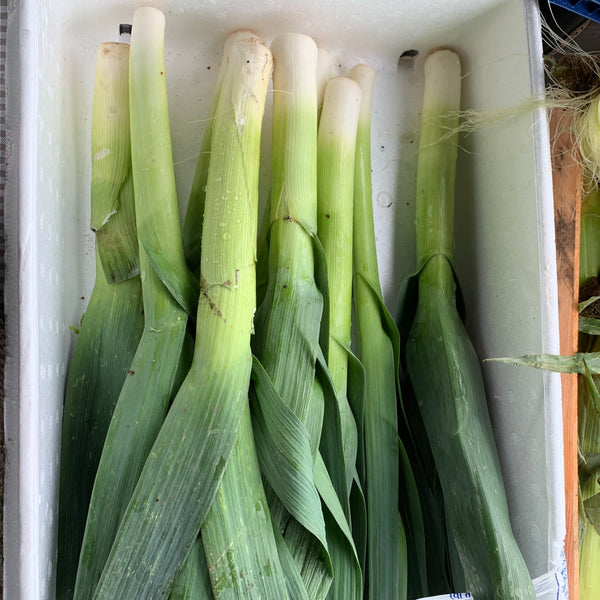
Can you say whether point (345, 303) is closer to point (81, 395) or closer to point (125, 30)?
point (81, 395)

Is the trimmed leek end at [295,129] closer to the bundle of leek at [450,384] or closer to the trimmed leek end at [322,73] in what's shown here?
the trimmed leek end at [322,73]

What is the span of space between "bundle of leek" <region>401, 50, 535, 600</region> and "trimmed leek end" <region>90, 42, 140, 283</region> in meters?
0.46

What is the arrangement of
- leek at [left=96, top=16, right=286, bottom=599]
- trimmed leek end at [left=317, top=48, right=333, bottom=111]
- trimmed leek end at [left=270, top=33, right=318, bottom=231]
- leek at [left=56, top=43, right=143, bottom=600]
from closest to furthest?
leek at [left=96, top=16, right=286, bottom=599], leek at [left=56, top=43, right=143, bottom=600], trimmed leek end at [left=270, top=33, right=318, bottom=231], trimmed leek end at [left=317, top=48, right=333, bottom=111]

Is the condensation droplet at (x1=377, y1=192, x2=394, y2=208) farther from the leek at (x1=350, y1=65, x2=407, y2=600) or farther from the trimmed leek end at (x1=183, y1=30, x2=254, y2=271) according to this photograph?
the trimmed leek end at (x1=183, y1=30, x2=254, y2=271)

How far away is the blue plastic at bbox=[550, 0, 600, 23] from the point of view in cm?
88

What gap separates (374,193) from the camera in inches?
41.2

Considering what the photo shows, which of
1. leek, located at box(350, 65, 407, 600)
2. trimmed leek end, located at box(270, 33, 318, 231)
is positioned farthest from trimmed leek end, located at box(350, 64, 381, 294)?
trimmed leek end, located at box(270, 33, 318, 231)

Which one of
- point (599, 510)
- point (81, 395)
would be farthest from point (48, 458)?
point (599, 510)

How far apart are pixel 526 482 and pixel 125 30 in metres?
0.93

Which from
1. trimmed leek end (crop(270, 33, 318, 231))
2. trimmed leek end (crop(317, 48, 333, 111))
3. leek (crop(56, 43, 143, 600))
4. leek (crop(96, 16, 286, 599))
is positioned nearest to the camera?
leek (crop(96, 16, 286, 599))

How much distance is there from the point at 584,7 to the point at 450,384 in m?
0.61

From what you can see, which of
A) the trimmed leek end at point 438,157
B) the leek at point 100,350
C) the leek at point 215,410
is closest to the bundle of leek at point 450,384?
the trimmed leek end at point 438,157

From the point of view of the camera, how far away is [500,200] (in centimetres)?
94

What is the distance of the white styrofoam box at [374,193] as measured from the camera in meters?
0.69
